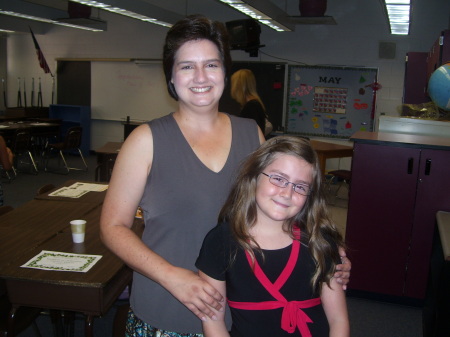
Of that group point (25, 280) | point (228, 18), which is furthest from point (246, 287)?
point (228, 18)

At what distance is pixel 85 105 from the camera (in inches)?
398

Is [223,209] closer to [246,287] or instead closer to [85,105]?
[246,287]

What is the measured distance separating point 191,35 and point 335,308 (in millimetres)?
844

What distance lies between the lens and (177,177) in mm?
1191

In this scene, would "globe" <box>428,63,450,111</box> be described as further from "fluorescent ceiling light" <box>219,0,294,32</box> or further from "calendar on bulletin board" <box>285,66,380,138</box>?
"calendar on bulletin board" <box>285,66,380,138</box>

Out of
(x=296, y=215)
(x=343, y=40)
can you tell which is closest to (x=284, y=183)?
(x=296, y=215)

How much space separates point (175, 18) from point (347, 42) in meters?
3.01

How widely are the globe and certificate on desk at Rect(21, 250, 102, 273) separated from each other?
9.29 ft

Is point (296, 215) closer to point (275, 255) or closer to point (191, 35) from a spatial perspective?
point (275, 255)

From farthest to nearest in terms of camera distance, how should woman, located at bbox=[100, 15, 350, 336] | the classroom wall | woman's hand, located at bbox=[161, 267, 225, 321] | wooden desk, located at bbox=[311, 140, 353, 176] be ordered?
the classroom wall → wooden desk, located at bbox=[311, 140, 353, 176] → woman, located at bbox=[100, 15, 350, 336] → woman's hand, located at bbox=[161, 267, 225, 321]

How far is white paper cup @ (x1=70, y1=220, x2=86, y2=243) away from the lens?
2.21 meters

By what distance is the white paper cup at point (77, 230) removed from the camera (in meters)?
2.21

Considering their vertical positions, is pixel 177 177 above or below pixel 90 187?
above

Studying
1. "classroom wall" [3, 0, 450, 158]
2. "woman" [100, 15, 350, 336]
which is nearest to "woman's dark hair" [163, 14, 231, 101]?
"woman" [100, 15, 350, 336]
